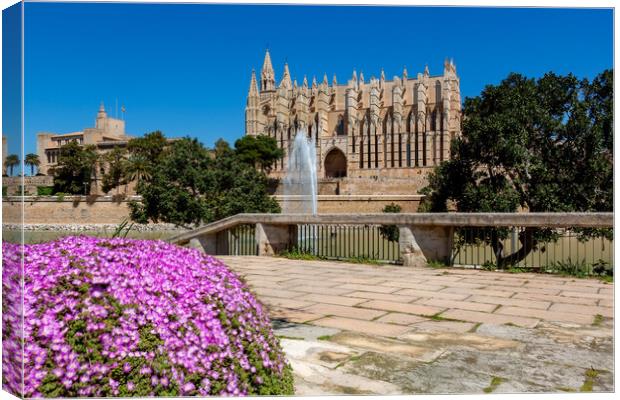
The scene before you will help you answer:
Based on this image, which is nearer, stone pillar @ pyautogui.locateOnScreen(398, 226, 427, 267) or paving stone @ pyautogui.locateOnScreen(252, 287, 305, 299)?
paving stone @ pyautogui.locateOnScreen(252, 287, 305, 299)

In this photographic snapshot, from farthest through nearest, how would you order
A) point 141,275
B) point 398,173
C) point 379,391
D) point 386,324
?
point 398,173 < point 386,324 < point 379,391 < point 141,275

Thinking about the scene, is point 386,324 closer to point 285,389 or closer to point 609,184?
point 285,389

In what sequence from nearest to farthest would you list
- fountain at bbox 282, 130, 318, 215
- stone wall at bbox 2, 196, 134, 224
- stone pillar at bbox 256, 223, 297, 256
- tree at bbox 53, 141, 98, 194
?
stone pillar at bbox 256, 223, 297, 256 < fountain at bbox 282, 130, 318, 215 < stone wall at bbox 2, 196, 134, 224 < tree at bbox 53, 141, 98, 194

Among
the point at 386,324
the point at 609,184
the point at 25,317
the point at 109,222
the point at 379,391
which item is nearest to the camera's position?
the point at 25,317

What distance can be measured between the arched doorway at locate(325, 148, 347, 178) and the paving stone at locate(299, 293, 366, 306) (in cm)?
6333

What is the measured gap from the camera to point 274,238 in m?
9.78

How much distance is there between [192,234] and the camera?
10438 millimetres

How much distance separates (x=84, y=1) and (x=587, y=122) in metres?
12.6

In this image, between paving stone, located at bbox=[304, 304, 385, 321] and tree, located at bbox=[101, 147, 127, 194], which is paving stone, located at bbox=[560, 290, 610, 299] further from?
tree, located at bbox=[101, 147, 127, 194]

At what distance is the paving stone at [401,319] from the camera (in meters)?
4.21

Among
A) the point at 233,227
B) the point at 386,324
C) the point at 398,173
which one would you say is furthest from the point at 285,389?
the point at 398,173

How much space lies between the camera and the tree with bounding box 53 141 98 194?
5091cm

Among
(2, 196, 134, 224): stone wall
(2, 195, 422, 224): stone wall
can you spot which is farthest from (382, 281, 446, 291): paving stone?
(2, 196, 134, 224): stone wall

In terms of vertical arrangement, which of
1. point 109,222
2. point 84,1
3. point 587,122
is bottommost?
point 109,222
